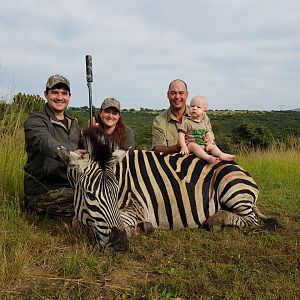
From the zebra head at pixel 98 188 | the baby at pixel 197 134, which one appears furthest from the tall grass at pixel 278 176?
the zebra head at pixel 98 188

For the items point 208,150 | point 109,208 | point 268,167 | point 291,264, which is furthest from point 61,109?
point 268,167

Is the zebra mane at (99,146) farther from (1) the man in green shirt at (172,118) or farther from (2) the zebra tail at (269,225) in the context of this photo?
(1) the man in green shirt at (172,118)

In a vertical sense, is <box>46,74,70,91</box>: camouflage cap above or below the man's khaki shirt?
above

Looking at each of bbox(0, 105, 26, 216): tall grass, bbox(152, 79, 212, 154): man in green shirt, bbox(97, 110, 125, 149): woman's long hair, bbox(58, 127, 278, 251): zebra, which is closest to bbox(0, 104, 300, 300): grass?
bbox(0, 105, 26, 216): tall grass

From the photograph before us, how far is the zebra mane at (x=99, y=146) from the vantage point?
3184 mm

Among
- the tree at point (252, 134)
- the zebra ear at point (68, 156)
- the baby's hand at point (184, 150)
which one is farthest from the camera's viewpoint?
the tree at point (252, 134)

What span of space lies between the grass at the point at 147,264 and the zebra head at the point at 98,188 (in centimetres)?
13

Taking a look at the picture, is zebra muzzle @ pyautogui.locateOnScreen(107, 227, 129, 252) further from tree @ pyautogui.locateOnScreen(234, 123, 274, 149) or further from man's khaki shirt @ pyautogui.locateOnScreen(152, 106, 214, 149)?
tree @ pyautogui.locateOnScreen(234, 123, 274, 149)

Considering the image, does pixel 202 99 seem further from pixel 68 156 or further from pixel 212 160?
Result: pixel 68 156

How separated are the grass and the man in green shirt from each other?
5.38 feet

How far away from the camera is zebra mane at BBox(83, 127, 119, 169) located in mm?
3184

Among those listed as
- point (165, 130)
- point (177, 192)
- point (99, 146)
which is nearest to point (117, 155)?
point (99, 146)

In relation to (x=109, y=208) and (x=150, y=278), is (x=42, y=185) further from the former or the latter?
(x=150, y=278)

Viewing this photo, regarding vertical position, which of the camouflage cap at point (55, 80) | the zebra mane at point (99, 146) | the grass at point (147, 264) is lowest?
the grass at point (147, 264)
